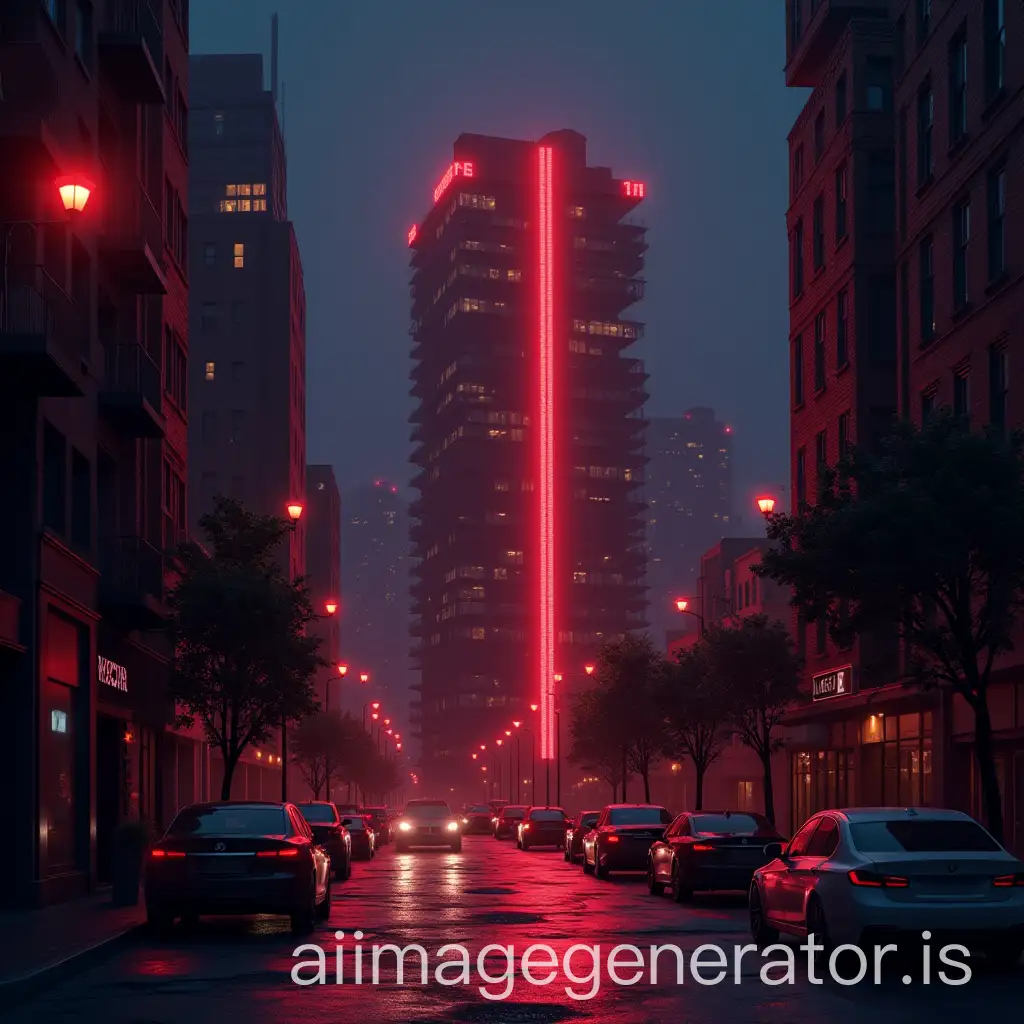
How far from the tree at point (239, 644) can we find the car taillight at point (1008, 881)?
24.8 m

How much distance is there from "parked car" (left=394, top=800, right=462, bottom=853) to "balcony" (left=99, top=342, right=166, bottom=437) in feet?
99.6

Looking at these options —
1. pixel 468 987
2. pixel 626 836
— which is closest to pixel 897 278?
pixel 626 836

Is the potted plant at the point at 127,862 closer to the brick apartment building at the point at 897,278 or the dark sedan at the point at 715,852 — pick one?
the dark sedan at the point at 715,852

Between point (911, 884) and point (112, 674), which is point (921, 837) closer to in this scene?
point (911, 884)

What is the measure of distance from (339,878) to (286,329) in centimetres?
8835

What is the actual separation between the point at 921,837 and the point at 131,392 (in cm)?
2024

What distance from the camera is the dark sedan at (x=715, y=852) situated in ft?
89.5

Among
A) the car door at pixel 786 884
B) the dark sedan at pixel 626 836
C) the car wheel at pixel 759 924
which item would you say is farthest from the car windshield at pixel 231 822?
the dark sedan at pixel 626 836

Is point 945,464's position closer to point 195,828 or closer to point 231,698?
point 195,828

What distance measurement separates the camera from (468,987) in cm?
1534

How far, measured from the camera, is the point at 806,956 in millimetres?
17703

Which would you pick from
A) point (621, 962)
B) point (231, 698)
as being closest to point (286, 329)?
point (231, 698)

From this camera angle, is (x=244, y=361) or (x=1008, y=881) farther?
(x=244, y=361)

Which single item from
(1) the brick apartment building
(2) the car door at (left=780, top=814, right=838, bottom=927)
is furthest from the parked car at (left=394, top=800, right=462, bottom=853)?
(2) the car door at (left=780, top=814, right=838, bottom=927)
